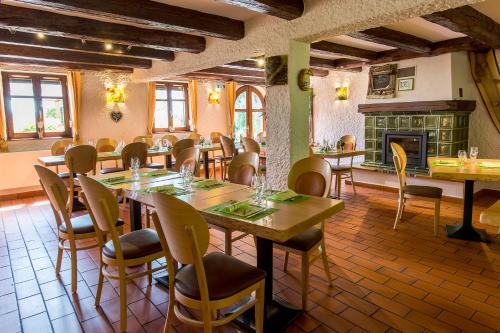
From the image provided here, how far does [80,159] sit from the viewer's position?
436 cm

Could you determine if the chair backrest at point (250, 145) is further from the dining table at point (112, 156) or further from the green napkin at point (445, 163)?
the green napkin at point (445, 163)

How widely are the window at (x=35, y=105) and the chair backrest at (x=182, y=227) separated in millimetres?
5819

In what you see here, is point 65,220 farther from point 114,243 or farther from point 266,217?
A: point 266,217

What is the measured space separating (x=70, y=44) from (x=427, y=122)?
539 centimetres

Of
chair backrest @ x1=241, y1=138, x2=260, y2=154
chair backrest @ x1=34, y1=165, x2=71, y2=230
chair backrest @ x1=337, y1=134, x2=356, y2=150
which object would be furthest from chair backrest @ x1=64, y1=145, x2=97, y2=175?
chair backrest @ x1=337, y1=134, x2=356, y2=150

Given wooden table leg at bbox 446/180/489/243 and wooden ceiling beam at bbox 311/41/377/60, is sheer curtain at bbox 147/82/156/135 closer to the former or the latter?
wooden ceiling beam at bbox 311/41/377/60

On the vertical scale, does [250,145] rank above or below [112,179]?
above

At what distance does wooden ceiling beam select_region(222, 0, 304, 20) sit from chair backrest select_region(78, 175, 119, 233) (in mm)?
1701

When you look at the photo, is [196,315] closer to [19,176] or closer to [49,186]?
[49,186]

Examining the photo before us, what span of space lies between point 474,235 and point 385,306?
188 cm

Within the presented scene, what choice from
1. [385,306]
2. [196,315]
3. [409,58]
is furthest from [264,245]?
[409,58]

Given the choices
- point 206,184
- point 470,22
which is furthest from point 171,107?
point 470,22

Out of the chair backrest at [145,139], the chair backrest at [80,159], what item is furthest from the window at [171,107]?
the chair backrest at [80,159]

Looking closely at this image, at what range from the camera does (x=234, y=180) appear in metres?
3.17
